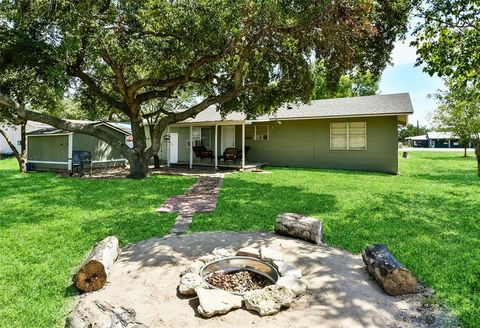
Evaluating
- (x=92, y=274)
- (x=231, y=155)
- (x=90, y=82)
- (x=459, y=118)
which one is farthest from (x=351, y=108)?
(x=92, y=274)

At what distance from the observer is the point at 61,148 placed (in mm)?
14766

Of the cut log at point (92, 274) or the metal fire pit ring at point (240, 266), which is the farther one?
the metal fire pit ring at point (240, 266)

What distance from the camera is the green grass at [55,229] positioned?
323 cm

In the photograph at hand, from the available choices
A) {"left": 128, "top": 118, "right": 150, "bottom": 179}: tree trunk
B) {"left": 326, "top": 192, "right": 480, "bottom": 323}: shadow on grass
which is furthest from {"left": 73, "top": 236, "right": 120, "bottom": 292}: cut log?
{"left": 128, "top": 118, "right": 150, "bottom": 179}: tree trunk

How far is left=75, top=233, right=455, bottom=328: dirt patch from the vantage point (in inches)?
114

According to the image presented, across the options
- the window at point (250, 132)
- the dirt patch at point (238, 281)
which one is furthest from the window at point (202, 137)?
the dirt patch at point (238, 281)

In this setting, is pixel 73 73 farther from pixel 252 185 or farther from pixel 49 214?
pixel 252 185

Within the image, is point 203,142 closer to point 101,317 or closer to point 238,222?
point 238,222

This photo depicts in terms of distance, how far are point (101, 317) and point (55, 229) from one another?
145 inches

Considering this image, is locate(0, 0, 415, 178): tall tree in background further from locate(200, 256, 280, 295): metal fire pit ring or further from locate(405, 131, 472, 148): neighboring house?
locate(405, 131, 472, 148): neighboring house

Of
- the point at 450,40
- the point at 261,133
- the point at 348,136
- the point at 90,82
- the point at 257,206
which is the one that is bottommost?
the point at 257,206

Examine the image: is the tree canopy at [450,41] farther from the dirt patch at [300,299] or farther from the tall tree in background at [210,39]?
the dirt patch at [300,299]

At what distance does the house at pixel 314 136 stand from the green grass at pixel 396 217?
3.94m

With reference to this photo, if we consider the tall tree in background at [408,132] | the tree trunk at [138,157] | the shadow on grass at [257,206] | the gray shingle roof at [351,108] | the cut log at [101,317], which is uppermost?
the tall tree in background at [408,132]
